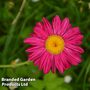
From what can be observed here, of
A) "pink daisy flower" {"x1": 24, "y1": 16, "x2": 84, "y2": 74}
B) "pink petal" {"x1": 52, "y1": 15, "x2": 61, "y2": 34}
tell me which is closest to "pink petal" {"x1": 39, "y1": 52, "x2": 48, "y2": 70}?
"pink daisy flower" {"x1": 24, "y1": 16, "x2": 84, "y2": 74}

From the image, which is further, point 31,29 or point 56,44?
point 31,29

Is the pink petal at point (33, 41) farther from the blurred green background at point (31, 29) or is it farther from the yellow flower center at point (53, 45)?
the blurred green background at point (31, 29)

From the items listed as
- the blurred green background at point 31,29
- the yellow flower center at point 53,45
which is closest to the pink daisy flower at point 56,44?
the yellow flower center at point 53,45

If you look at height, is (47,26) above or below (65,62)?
above

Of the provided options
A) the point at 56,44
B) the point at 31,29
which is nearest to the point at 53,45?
the point at 56,44

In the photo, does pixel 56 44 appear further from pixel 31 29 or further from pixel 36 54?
pixel 31 29

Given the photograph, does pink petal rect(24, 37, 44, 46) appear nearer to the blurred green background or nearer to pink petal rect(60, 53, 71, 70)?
pink petal rect(60, 53, 71, 70)

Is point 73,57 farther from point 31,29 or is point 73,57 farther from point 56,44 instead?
point 31,29

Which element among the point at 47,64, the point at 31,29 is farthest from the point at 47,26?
the point at 31,29
